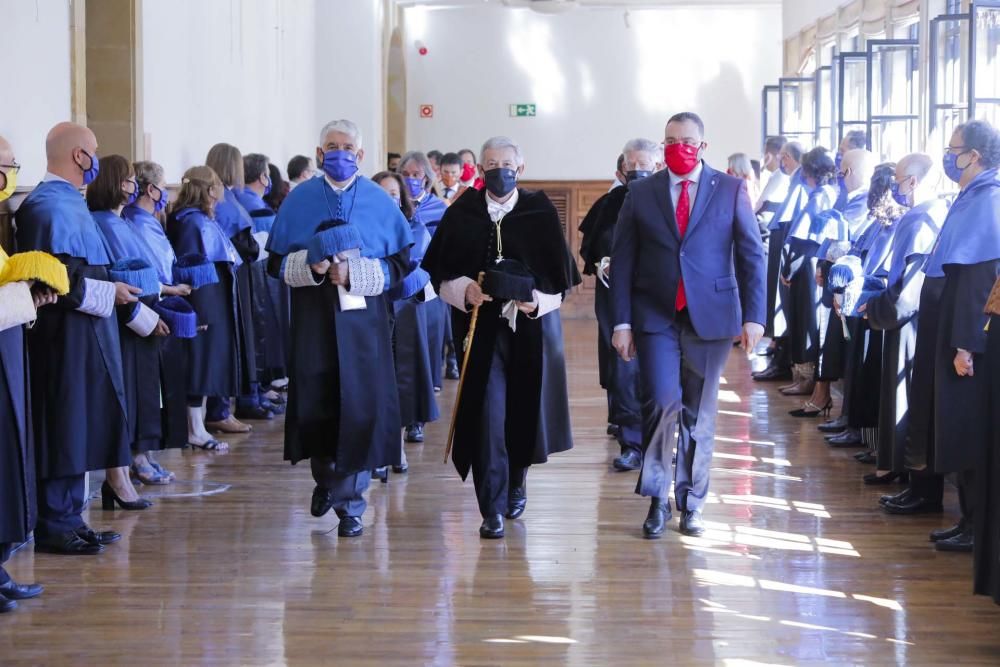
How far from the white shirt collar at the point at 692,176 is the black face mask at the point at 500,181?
Result: 2.10ft

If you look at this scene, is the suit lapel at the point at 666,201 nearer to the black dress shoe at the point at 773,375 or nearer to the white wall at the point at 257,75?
the white wall at the point at 257,75

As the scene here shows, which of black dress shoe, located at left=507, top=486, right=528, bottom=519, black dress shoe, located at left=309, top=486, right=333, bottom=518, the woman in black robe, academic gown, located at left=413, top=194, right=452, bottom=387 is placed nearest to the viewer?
black dress shoe, located at left=309, top=486, right=333, bottom=518

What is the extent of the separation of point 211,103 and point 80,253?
474cm

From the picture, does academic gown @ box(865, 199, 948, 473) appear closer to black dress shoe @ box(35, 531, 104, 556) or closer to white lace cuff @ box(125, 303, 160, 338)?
white lace cuff @ box(125, 303, 160, 338)

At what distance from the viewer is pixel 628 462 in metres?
7.42

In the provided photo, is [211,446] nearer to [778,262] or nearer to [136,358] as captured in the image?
[136,358]

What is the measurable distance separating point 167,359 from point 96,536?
1.42m

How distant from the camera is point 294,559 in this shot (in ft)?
18.2

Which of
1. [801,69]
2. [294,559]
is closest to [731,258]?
[294,559]

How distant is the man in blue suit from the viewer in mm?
5668

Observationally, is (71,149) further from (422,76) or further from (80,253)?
(422,76)

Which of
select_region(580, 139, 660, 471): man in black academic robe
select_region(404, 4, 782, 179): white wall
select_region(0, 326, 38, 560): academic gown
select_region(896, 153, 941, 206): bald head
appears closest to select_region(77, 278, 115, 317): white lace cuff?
select_region(0, 326, 38, 560): academic gown

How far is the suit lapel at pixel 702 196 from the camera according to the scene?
5676 mm

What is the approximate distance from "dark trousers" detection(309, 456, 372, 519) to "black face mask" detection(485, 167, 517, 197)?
1.29 metres
